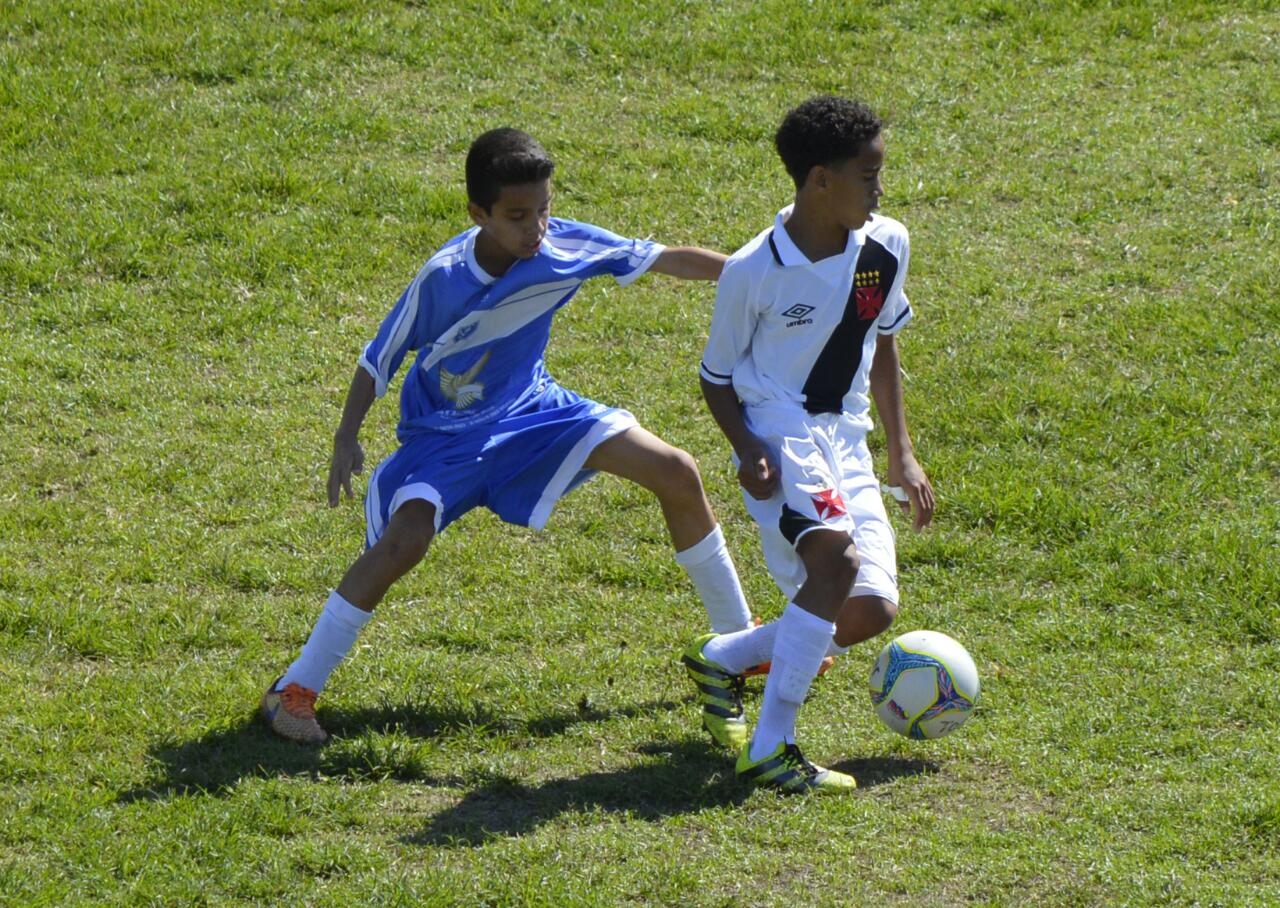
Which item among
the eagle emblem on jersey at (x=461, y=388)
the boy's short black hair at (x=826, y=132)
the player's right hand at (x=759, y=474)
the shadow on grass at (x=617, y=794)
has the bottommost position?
the shadow on grass at (x=617, y=794)

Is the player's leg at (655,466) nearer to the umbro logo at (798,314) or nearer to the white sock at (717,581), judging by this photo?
the white sock at (717,581)

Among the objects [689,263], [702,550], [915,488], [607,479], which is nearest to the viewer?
[915,488]

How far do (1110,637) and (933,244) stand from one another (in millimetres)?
3347

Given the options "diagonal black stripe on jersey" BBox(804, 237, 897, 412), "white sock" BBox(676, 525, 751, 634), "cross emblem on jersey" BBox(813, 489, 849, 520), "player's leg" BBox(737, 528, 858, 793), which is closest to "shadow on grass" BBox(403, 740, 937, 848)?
"player's leg" BBox(737, 528, 858, 793)

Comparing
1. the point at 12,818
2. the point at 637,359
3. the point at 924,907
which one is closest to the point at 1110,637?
the point at 924,907

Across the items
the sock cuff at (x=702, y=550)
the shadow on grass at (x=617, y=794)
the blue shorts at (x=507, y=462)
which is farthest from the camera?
the sock cuff at (x=702, y=550)

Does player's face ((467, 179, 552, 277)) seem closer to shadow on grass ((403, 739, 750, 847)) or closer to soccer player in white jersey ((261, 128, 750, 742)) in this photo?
soccer player in white jersey ((261, 128, 750, 742))

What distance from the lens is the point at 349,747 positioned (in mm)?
5203

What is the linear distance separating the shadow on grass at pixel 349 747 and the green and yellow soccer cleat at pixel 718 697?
10.6 inches

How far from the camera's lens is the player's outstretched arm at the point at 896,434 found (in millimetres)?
5328

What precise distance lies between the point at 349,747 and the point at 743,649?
1.24 metres

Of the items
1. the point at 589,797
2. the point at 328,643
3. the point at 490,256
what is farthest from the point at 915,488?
the point at 328,643

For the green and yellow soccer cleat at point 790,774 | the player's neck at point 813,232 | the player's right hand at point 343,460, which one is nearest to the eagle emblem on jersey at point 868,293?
the player's neck at point 813,232

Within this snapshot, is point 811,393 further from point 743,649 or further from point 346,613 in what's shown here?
A: point 346,613
